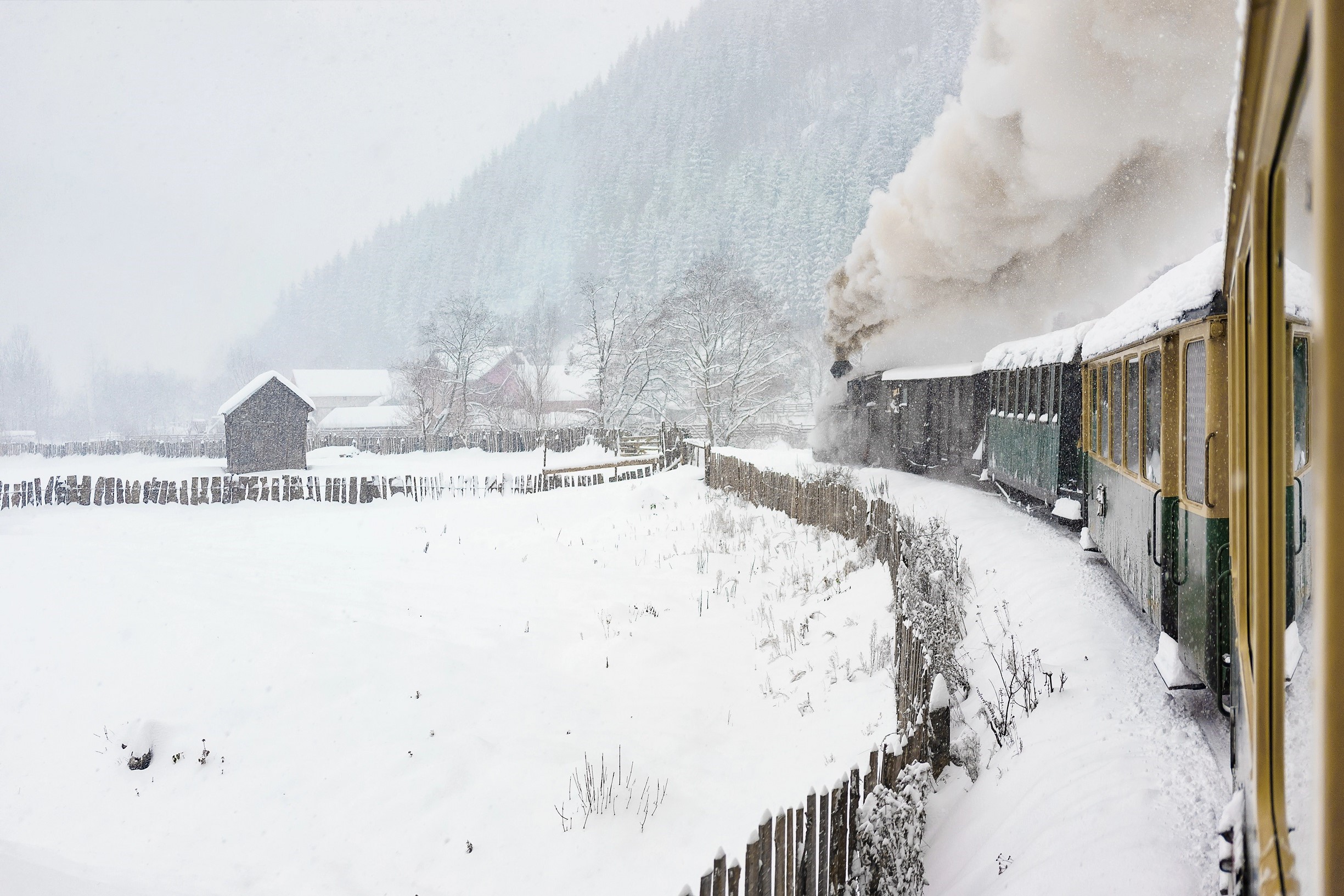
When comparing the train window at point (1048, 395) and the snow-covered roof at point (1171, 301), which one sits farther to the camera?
the train window at point (1048, 395)

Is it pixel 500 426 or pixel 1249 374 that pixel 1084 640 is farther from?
pixel 500 426

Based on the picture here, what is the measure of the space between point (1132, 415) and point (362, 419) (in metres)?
59.7

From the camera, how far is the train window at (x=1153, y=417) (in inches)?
194

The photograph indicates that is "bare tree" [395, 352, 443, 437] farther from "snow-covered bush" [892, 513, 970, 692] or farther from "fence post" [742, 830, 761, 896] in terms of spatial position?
"fence post" [742, 830, 761, 896]

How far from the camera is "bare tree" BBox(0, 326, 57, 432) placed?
76.4 meters

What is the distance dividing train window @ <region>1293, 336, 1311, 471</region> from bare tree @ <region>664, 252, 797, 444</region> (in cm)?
3260

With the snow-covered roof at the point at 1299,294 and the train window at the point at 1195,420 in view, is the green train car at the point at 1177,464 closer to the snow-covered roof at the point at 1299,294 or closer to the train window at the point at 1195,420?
the train window at the point at 1195,420

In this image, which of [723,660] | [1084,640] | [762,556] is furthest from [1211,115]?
A: [723,660]

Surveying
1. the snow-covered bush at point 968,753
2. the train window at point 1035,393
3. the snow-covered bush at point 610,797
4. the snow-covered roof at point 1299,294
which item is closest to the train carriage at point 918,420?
the train window at point 1035,393

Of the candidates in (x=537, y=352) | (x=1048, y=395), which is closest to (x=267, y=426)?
(x=1048, y=395)

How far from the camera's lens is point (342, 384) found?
73.2 m

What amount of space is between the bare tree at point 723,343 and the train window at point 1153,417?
95.9 ft

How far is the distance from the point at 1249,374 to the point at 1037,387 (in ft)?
31.3

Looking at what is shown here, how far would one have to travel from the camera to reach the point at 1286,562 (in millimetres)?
1775
